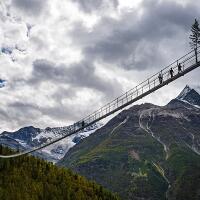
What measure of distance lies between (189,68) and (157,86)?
26.4ft

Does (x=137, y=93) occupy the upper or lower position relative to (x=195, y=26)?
lower

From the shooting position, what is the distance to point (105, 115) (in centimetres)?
9100

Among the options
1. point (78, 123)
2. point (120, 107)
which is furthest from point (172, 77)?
point (78, 123)

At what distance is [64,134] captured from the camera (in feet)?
350

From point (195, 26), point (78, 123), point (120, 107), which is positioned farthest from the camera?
point (78, 123)

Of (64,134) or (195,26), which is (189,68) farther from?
(64,134)

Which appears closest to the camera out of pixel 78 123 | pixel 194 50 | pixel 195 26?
pixel 194 50

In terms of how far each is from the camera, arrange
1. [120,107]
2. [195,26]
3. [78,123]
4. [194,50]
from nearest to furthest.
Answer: [194,50]
[195,26]
[120,107]
[78,123]

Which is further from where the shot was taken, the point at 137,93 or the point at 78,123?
the point at 78,123

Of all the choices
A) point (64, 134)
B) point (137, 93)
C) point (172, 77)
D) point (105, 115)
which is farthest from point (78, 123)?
point (172, 77)

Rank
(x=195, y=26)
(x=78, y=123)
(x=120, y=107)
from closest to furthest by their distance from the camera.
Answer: (x=195, y=26) → (x=120, y=107) → (x=78, y=123)

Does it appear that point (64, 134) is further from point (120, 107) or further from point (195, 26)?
point (195, 26)

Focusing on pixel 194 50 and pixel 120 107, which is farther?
pixel 120 107

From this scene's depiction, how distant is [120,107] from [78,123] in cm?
2166
